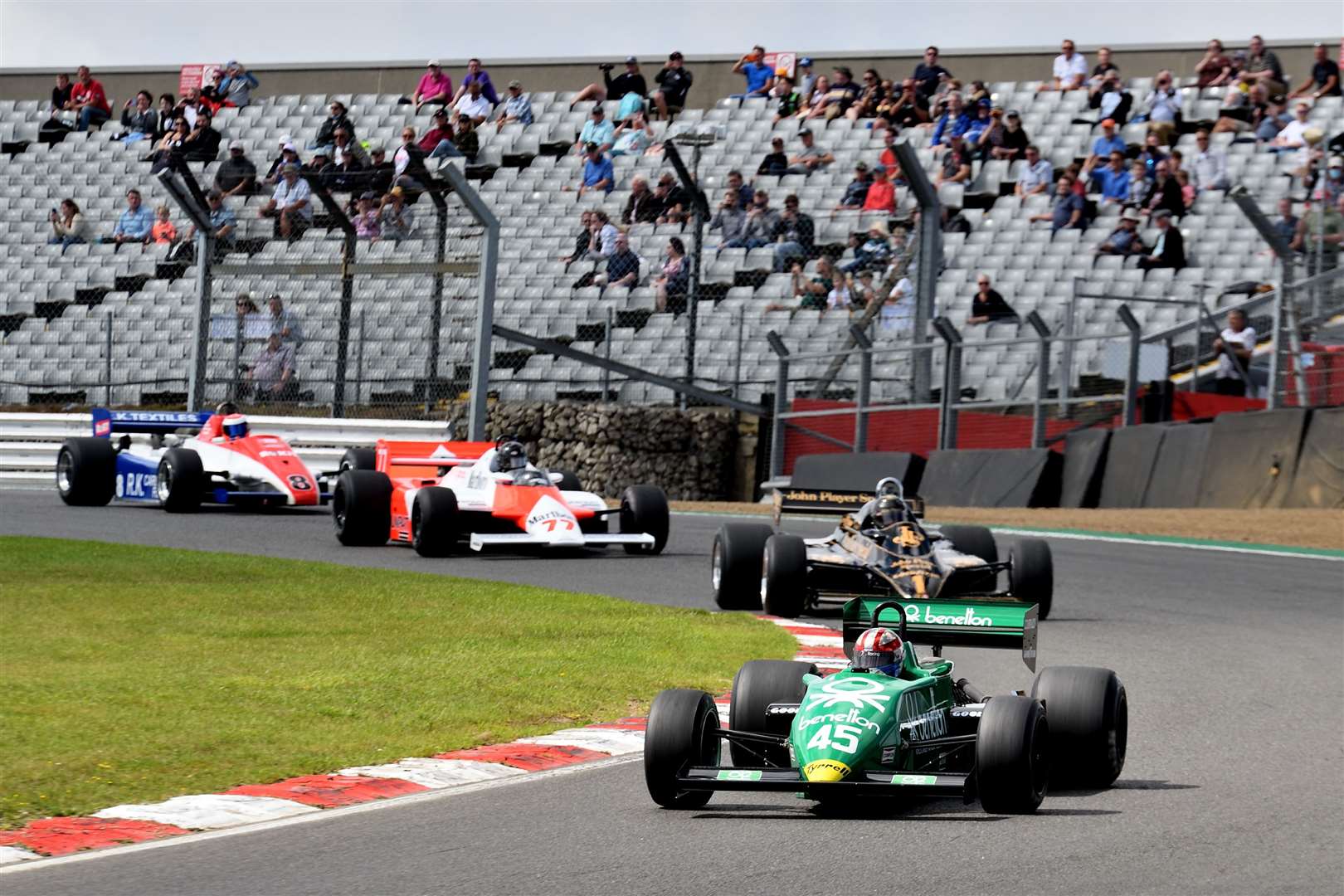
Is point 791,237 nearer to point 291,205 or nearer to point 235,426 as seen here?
point 291,205

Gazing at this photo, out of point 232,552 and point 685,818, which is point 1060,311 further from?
point 685,818

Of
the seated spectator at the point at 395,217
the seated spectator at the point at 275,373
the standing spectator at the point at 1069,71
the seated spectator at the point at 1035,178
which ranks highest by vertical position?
the standing spectator at the point at 1069,71

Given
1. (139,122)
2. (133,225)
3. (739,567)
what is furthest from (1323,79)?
(139,122)

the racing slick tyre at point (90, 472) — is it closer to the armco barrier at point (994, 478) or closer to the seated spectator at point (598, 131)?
the armco barrier at point (994, 478)

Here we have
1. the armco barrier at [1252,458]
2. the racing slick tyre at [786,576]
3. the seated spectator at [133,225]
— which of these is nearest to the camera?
the racing slick tyre at [786,576]

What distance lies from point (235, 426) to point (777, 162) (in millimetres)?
9389

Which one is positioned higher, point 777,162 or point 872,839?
point 777,162

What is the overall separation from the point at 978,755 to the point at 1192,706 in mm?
2933

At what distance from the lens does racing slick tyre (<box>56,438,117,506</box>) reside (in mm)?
19609

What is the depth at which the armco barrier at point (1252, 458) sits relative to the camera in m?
17.8

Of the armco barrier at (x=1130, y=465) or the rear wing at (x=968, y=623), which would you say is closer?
the rear wing at (x=968, y=623)

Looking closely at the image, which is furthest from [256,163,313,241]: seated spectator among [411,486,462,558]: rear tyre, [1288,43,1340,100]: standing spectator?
[1288,43,1340,100]: standing spectator

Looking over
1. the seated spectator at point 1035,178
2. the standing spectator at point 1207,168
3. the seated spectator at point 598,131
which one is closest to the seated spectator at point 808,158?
the seated spectator at point 1035,178

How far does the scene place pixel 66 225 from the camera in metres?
27.8
